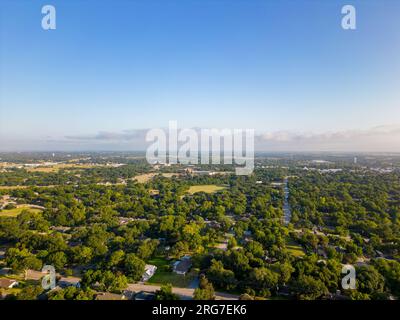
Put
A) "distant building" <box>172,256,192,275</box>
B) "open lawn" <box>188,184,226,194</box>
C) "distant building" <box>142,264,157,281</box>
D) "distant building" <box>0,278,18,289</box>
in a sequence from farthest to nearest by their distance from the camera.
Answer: "open lawn" <box>188,184,226,194</box>
"distant building" <box>172,256,192,275</box>
"distant building" <box>142,264,157,281</box>
"distant building" <box>0,278,18,289</box>

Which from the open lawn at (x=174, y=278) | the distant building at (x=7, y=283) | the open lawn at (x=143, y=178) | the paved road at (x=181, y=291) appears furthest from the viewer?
the open lawn at (x=143, y=178)

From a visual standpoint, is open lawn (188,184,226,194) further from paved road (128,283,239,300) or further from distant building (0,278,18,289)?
distant building (0,278,18,289)

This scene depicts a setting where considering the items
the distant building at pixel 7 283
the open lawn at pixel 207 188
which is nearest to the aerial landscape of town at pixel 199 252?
the distant building at pixel 7 283

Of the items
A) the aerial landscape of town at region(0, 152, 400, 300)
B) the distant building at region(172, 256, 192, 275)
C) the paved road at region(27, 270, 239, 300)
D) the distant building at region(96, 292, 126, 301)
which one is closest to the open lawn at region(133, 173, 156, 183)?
the aerial landscape of town at region(0, 152, 400, 300)

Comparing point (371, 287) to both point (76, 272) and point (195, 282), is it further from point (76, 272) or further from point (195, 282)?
point (76, 272)

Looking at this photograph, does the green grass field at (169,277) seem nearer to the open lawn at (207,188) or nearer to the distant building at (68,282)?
the distant building at (68,282)

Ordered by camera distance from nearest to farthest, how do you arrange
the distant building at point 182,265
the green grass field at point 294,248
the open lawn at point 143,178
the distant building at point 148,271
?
the distant building at point 148,271 → the distant building at point 182,265 → the green grass field at point 294,248 → the open lawn at point 143,178

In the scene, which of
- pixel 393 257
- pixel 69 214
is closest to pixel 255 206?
pixel 393 257
